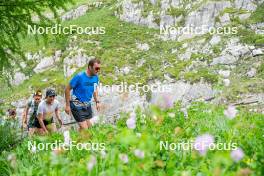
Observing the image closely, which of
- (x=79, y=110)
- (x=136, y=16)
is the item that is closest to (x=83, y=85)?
(x=79, y=110)

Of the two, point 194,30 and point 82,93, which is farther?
point 194,30

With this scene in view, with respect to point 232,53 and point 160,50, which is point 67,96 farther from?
point 160,50

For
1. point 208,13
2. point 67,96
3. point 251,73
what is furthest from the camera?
point 208,13

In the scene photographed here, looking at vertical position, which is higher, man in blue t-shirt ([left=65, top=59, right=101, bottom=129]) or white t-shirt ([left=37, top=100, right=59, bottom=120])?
man in blue t-shirt ([left=65, top=59, right=101, bottom=129])

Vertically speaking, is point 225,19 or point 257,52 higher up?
point 225,19

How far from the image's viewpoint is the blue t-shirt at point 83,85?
11.2m

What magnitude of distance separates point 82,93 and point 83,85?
234mm

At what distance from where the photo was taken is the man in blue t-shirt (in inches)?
440

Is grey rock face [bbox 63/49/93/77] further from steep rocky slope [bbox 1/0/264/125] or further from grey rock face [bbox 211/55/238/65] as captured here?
grey rock face [bbox 211/55/238/65]

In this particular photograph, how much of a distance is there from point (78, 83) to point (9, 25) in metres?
1.85

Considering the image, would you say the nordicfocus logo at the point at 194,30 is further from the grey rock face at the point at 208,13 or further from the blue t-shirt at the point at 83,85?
the blue t-shirt at the point at 83,85

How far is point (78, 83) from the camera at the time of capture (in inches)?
444

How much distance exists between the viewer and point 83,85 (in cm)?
1124

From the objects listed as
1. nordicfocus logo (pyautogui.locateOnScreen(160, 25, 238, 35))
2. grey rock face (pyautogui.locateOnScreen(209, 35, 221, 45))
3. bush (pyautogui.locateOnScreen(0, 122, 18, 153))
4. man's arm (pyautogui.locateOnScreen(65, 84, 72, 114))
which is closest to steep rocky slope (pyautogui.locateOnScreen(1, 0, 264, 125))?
grey rock face (pyautogui.locateOnScreen(209, 35, 221, 45))
